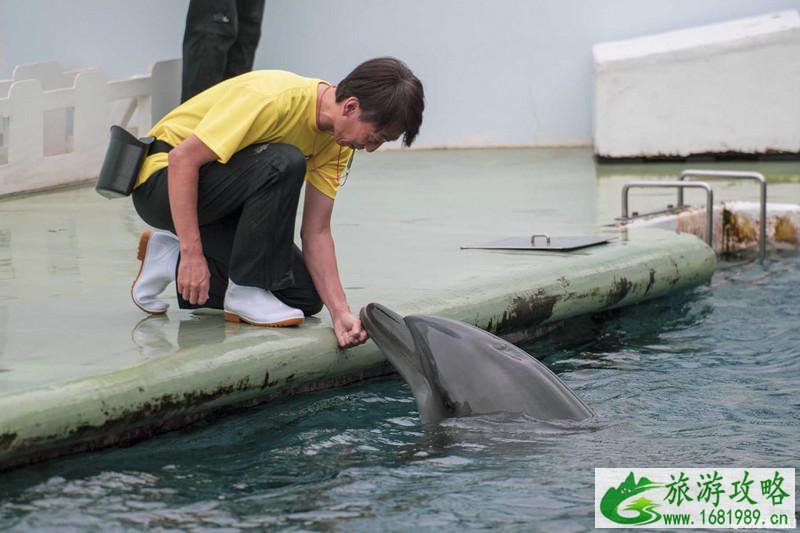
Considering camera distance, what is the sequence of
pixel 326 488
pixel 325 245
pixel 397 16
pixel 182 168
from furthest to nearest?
pixel 397 16 → pixel 325 245 → pixel 182 168 → pixel 326 488

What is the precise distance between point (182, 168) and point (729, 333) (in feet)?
7.83

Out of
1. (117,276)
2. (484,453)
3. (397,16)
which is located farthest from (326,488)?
(397,16)

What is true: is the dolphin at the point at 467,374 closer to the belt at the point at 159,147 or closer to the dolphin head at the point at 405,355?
the dolphin head at the point at 405,355

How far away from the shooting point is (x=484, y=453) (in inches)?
120

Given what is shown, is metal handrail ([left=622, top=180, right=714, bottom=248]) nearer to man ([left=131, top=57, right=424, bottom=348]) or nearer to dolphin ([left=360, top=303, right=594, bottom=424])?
man ([left=131, top=57, right=424, bottom=348])

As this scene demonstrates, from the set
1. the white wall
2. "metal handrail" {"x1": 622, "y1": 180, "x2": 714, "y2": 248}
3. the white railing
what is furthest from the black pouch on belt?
the white wall

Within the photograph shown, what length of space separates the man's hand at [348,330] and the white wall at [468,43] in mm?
6652

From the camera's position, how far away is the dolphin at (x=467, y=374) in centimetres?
317

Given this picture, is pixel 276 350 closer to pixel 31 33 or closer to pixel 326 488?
pixel 326 488

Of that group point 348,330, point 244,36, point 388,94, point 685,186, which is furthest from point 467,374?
point 244,36

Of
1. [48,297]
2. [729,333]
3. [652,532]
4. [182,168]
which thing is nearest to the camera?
[652,532]

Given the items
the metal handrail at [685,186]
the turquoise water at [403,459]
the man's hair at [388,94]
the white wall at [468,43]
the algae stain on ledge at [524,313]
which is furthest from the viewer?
the white wall at [468,43]

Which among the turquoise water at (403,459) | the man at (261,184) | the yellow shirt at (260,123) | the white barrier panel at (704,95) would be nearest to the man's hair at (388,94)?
the man at (261,184)

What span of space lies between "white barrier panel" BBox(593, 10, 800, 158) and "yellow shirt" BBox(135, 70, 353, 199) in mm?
5733
